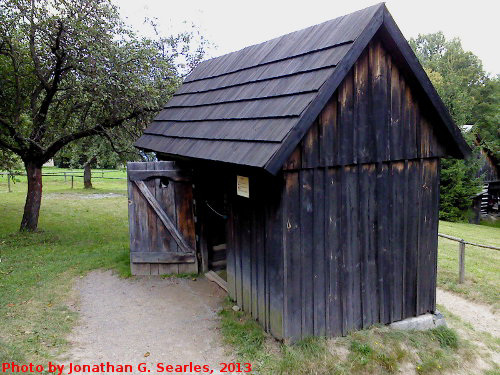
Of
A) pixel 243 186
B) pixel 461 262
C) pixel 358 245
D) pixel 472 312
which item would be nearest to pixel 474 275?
pixel 461 262

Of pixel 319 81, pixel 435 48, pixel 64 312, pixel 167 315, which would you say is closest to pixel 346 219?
pixel 319 81

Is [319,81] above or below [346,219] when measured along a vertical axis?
above

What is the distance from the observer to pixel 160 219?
7652 mm

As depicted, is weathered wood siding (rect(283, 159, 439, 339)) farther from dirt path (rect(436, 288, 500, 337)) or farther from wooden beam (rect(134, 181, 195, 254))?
wooden beam (rect(134, 181, 195, 254))

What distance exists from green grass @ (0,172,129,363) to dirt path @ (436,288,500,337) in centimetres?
615

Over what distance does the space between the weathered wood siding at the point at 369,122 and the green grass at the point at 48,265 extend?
3.80 meters

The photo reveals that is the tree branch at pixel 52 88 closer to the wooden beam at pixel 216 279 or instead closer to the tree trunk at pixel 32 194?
the tree trunk at pixel 32 194

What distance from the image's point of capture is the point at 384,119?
209 inches

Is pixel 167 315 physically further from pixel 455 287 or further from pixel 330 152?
pixel 455 287

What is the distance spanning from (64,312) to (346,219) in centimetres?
436

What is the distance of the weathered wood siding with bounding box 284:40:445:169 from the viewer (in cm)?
485

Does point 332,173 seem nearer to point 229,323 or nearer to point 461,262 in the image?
point 229,323

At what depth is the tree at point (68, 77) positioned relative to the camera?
31.6 ft

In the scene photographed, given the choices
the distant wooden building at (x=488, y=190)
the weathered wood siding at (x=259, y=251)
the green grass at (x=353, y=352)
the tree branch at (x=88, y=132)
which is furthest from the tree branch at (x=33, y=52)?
the distant wooden building at (x=488, y=190)
